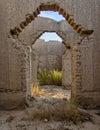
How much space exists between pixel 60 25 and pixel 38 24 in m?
1.07

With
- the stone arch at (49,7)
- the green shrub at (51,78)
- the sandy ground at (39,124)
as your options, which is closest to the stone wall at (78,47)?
the stone arch at (49,7)

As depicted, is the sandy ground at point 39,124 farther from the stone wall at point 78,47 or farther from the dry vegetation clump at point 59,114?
the stone wall at point 78,47

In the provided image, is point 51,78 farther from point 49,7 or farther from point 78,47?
point 49,7

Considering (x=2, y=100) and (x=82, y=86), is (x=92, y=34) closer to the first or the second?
(x=82, y=86)

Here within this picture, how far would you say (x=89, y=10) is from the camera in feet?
21.2

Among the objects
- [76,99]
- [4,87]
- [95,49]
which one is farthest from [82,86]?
[4,87]

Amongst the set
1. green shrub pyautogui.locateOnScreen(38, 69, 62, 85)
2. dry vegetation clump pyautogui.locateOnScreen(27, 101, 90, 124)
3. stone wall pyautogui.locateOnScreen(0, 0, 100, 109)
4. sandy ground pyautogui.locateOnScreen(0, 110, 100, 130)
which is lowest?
green shrub pyautogui.locateOnScreen(38, 69, 62, 85)

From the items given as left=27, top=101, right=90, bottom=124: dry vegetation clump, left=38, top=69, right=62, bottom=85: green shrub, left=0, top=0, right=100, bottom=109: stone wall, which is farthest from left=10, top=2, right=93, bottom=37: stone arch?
left=38, top=69, right=62, bottom=85: green shrub

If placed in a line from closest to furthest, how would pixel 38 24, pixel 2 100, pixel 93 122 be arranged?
pixel 93 122
pixel 2 100
pixel 38 24

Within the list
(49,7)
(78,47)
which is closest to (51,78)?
(78,47)

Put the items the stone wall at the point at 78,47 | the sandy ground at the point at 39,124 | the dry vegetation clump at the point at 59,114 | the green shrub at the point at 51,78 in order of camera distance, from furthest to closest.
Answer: the green shrub at the point at 51,78, the stone wall at the point at 78,47, the dry vegetation clump at the point at 59,114, the sandy ground at the point at 39,124

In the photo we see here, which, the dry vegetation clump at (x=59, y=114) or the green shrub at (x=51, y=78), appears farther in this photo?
the green shrub at (x=51, y=78)

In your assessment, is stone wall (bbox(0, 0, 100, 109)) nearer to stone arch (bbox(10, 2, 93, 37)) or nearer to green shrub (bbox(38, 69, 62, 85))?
stone arch (bbox(10, 2, 93, 37))

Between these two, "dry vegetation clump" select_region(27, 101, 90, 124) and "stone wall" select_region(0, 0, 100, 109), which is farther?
"stone wall" select_region(0, 0, 100, 109)
